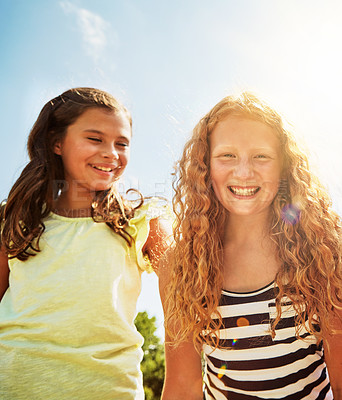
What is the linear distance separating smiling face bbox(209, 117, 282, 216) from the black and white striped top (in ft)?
1.79

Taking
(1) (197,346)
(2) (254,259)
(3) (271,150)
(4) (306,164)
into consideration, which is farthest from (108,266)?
(4) (306,164)

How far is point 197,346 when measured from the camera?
8.36ft

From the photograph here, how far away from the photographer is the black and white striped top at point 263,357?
227cm

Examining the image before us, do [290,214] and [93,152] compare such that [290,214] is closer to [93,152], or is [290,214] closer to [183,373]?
[183,373]

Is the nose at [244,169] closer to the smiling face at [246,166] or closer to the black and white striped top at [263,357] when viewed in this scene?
the smiling face at [246,166]

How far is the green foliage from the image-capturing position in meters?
13.7

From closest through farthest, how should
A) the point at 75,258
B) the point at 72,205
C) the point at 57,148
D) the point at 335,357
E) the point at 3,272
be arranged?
the point at 335,357, the point at 75,258, the point at 3,272, the point at 72,205, the point at 57,148

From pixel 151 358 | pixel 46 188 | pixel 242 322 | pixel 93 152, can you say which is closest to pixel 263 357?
pixel 242 322

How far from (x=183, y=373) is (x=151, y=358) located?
12.4 meters

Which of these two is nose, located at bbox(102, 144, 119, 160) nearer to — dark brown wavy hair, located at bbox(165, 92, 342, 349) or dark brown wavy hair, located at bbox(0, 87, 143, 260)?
dark brown wavy hair, located at bbox(0, 87, 143, 260)

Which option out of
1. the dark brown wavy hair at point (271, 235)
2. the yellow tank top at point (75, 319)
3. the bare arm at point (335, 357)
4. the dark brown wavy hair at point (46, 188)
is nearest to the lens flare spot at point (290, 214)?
the dark brown wavy hair at point (271, 235)

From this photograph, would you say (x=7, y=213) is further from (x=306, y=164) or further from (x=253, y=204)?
(x=306, y=164)

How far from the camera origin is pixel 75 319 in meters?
2.50

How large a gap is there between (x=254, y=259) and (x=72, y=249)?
46.8 inches
